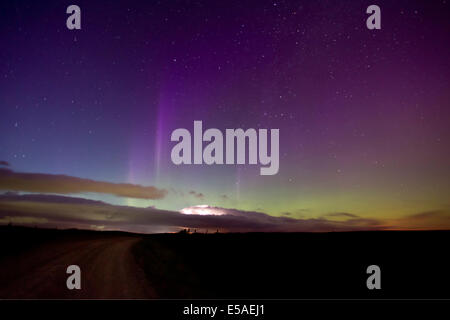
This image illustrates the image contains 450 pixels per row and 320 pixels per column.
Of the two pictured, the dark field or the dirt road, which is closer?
the dirt road

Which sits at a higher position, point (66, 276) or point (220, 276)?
point (66, 276)

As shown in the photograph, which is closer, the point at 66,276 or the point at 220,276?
the point at 66,276

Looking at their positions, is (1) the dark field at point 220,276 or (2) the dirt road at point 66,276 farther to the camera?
(1) the dark field at point 220,276

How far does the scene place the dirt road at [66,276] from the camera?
27.4ft

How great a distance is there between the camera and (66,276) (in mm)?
10305

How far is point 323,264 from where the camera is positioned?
624 inches

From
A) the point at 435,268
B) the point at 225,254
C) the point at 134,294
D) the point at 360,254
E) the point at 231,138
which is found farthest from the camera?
the point at 360,254

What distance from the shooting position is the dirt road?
8359 millimetres
